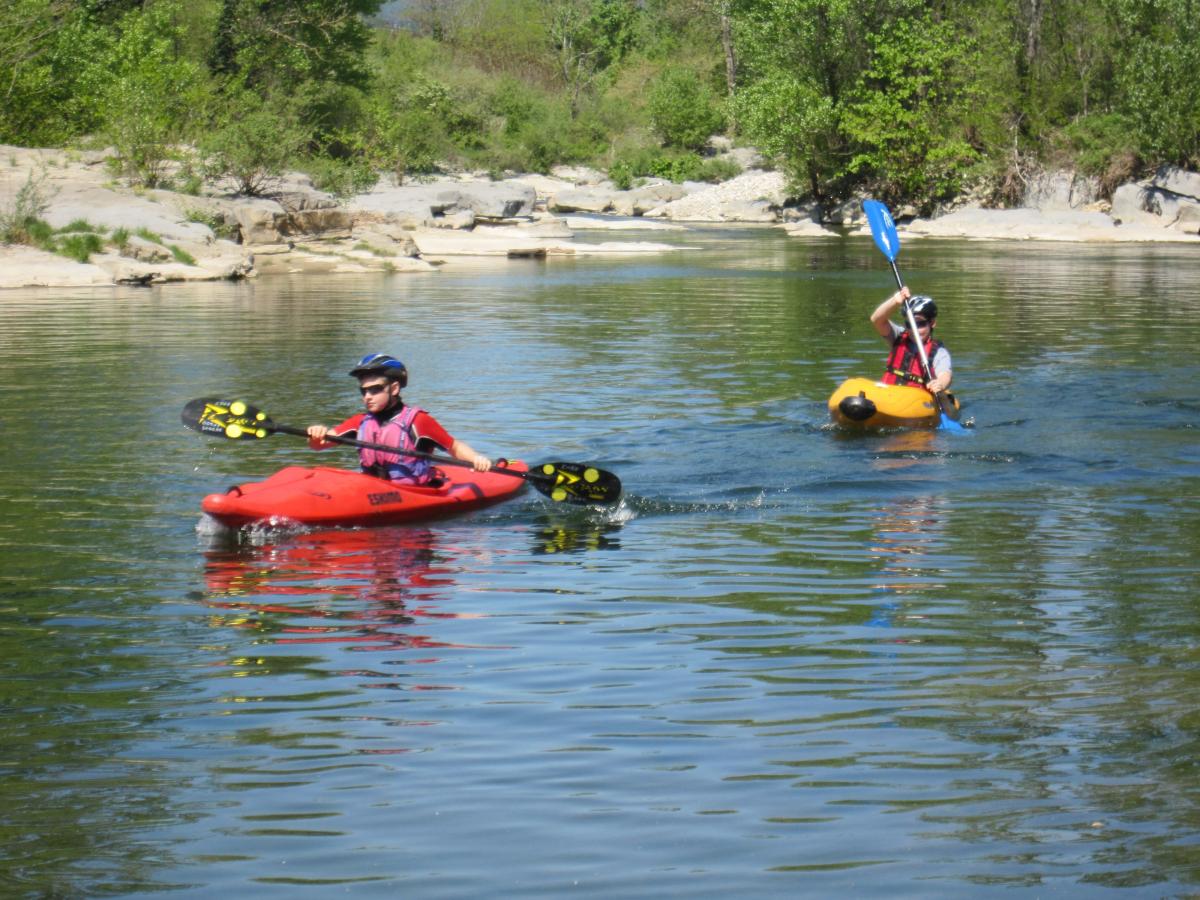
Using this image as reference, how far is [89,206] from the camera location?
88.7ft

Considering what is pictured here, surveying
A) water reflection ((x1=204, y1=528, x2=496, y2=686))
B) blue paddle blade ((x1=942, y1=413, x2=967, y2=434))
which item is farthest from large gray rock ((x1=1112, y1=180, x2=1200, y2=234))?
water reflection ((x1=204, y1=528, x2=496, y2=686))

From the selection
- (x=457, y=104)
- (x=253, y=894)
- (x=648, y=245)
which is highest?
(x=457, y=104)

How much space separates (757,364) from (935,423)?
15.0 ft

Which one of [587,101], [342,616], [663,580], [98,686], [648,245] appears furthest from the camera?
[587,101]

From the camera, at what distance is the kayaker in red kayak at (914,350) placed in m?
11.8

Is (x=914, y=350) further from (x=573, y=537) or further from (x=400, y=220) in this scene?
(x=400, y=220)

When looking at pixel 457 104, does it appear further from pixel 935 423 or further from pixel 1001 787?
pixel 1001 787

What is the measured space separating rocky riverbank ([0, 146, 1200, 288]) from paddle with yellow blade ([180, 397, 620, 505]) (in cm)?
1687

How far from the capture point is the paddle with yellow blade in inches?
355

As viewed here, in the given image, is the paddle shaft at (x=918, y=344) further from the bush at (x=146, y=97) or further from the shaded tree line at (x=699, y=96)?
the shaded tree line at (x=699, y=96)

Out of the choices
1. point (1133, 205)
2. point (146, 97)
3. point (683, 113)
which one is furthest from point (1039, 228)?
point (683, 113)

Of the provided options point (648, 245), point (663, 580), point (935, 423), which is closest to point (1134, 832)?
point (663, 580)

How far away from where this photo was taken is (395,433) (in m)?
8.98

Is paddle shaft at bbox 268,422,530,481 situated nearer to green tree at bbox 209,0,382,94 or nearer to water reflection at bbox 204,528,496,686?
water reflection at bbox 204,528,496,686
